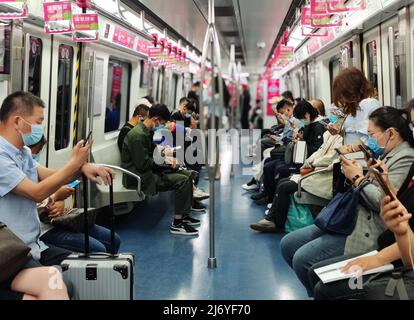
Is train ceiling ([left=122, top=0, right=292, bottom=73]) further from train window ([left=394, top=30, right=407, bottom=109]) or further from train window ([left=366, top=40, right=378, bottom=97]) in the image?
train window ([left=394, top=30, right=407, bottom=109])

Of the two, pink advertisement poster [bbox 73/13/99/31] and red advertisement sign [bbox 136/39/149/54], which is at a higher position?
pink advertisement poster [bbox 73/13/99/31]

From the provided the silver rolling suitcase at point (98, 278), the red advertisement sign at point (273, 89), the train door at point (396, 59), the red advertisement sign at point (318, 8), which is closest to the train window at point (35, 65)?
the silver rolling suitcase at point (98, 278)

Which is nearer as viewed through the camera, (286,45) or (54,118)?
(54,118)

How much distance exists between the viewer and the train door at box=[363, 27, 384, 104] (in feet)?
16.9

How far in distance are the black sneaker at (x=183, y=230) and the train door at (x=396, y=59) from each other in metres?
2.60

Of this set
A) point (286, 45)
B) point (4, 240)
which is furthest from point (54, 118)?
point (286, 45)

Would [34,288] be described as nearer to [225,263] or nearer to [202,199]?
[225,263]

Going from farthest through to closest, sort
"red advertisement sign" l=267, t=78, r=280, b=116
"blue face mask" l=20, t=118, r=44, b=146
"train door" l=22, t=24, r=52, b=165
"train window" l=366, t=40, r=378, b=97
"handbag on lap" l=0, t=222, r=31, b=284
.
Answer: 1. "red advertisement sign" l=267, t=78, r=280, b=116
2. "train window" l=366, t=40, r=378, b=97
3. "train door" l=22, t=24, r=52, b=165
4. "blue face mask" l=20, t=118, r=44, b=146
5. "handbag on lap" l=0, t=222, r=31, b=284

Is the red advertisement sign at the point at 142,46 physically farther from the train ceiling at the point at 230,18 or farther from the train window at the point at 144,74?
the train ceiling at the point at 230,18

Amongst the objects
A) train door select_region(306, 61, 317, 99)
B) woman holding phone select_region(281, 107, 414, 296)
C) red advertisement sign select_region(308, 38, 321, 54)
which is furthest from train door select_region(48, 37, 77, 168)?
train door select_region(306, 61, 317, 99)

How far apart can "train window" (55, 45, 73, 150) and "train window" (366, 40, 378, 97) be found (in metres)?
3.58

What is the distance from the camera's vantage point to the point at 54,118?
185 inches

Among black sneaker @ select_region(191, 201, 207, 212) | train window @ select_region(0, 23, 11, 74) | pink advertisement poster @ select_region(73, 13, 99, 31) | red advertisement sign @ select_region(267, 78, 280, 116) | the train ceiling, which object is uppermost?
the train ceiling
